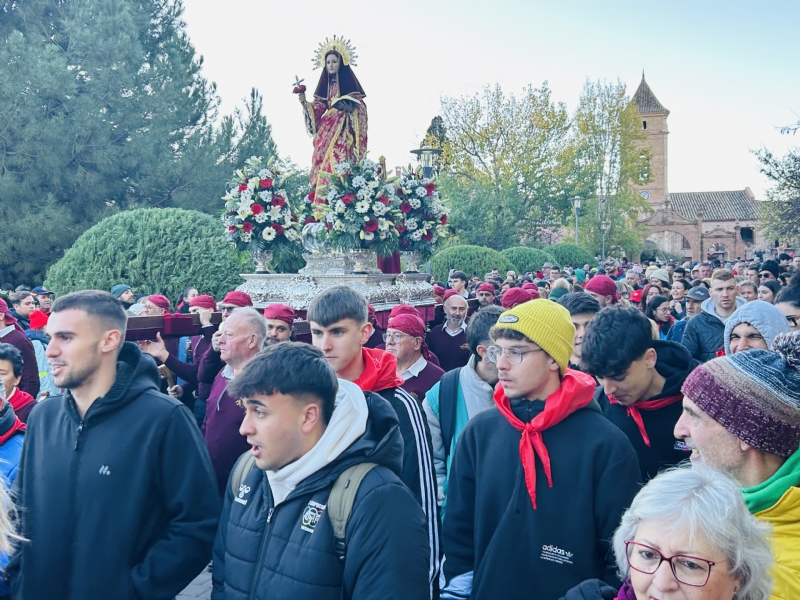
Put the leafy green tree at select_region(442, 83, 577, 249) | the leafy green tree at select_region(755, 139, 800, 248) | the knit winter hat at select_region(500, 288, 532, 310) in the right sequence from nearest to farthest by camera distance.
A: the knit winter hat at select_region(500, 288, 532, 310), the leafy green tree at select_region(755, 139, 800, 248), the leafy green tree at select_region(442, 83, 577, 249)

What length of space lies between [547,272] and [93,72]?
1669cm

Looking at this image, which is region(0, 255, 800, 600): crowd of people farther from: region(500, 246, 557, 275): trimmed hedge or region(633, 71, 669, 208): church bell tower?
region(633, 71, 669, 208): church bell tower

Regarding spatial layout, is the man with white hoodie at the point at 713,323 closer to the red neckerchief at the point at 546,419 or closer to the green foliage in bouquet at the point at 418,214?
the red neckerchief at the point at 546,419

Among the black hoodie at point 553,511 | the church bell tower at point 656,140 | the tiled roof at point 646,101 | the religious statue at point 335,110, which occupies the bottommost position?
the black hoodie at point 553,511

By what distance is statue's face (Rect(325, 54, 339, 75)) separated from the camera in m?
12.0

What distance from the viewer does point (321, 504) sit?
8.16 feet

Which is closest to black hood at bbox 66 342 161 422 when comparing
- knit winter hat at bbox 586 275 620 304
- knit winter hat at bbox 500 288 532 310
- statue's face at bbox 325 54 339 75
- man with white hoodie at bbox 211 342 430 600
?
man with white hoodie at bbox 211 342 430 600

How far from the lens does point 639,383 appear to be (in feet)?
11.9

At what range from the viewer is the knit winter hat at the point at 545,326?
3.15 meters

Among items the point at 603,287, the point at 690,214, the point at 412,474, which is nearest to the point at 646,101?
the point at 690,214

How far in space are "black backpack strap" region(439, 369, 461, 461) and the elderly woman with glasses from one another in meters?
2.17

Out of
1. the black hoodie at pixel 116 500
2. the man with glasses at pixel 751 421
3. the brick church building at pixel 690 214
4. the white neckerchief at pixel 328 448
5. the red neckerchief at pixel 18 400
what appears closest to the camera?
the man with glasses at pixel 751 421

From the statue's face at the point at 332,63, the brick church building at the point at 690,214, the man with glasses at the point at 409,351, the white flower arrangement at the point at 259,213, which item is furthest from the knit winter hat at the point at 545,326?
the brick church building at the point at 690,214

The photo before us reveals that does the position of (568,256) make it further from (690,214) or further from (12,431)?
(690,214)
